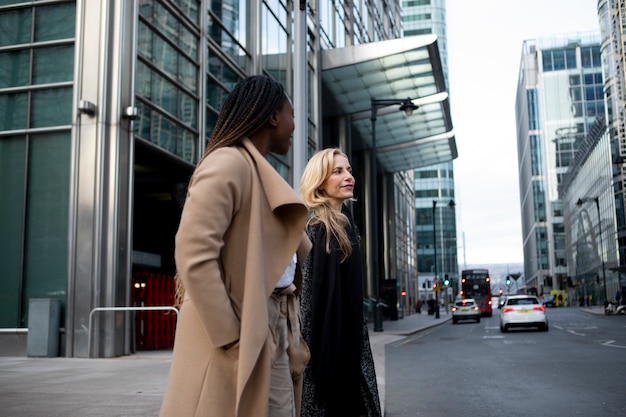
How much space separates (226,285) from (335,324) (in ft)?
3.71

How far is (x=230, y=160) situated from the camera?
218 cm

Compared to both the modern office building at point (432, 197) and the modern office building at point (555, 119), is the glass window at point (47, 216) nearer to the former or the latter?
the modern office building at point (432, 197)

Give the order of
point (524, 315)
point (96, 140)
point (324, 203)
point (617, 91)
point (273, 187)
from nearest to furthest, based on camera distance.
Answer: point (273, 187) < point (324, 203) < point (96, 140) < point (524, 315) < point (617, 91)

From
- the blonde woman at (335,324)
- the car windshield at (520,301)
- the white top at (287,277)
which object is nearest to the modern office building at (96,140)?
the blonde woman at (335,324)

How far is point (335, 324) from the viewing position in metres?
3.15

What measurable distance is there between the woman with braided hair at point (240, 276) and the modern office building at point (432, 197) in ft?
375

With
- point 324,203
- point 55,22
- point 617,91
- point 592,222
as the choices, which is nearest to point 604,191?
point 592,222

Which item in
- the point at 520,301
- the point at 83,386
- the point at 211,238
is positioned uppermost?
the point at 211,238

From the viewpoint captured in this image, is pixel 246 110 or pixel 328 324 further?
pixel 328 324

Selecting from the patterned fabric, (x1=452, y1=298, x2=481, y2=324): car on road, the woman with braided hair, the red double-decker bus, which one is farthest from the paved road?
the red double-decker bus

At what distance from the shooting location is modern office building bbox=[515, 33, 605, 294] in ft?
385

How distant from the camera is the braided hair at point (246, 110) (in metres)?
2.32

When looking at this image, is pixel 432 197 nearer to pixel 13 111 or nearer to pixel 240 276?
pixel 13 111

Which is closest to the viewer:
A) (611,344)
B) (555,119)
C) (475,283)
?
(611,344)
